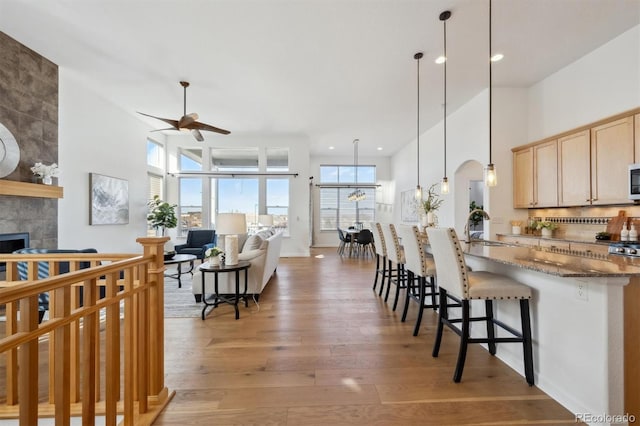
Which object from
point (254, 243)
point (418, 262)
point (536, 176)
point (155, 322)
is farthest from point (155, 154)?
point (536, 176)

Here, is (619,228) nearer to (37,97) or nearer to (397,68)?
(397,68)

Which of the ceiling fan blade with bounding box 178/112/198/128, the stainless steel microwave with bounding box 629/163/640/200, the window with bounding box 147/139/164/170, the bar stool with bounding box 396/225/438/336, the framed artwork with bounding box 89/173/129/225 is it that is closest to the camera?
the bar stool with bounding box 396/225/438/336

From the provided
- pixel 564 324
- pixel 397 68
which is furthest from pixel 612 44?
pixel 564 324

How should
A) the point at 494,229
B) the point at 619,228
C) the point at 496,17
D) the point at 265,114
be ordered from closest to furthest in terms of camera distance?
the point at 496,17
the point at 619,228
the point at 494,229
the point at 265,114

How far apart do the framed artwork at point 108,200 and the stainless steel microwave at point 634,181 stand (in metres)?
7.48

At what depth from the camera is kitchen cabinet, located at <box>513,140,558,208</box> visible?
370 centimetres

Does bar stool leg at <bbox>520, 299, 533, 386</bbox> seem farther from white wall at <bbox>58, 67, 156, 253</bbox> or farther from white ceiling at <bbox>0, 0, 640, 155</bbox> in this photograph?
white wall at <bbox>58, 67, 156, 253</bbox>

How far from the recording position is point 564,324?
5.28 feet

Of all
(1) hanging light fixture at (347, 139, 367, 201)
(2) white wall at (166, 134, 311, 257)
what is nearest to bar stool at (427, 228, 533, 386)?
(2) white wall at (166, 134, 311, 257)

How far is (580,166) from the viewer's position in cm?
334

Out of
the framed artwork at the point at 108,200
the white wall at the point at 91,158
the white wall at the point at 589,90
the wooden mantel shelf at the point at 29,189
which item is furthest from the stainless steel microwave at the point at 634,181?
the framed artwork at the point at 108,200

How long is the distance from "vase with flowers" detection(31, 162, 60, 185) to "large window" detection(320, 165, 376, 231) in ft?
22.2

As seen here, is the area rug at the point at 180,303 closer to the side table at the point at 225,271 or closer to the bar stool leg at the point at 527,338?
the side table at the point at 225,271

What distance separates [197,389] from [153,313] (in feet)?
2.08
